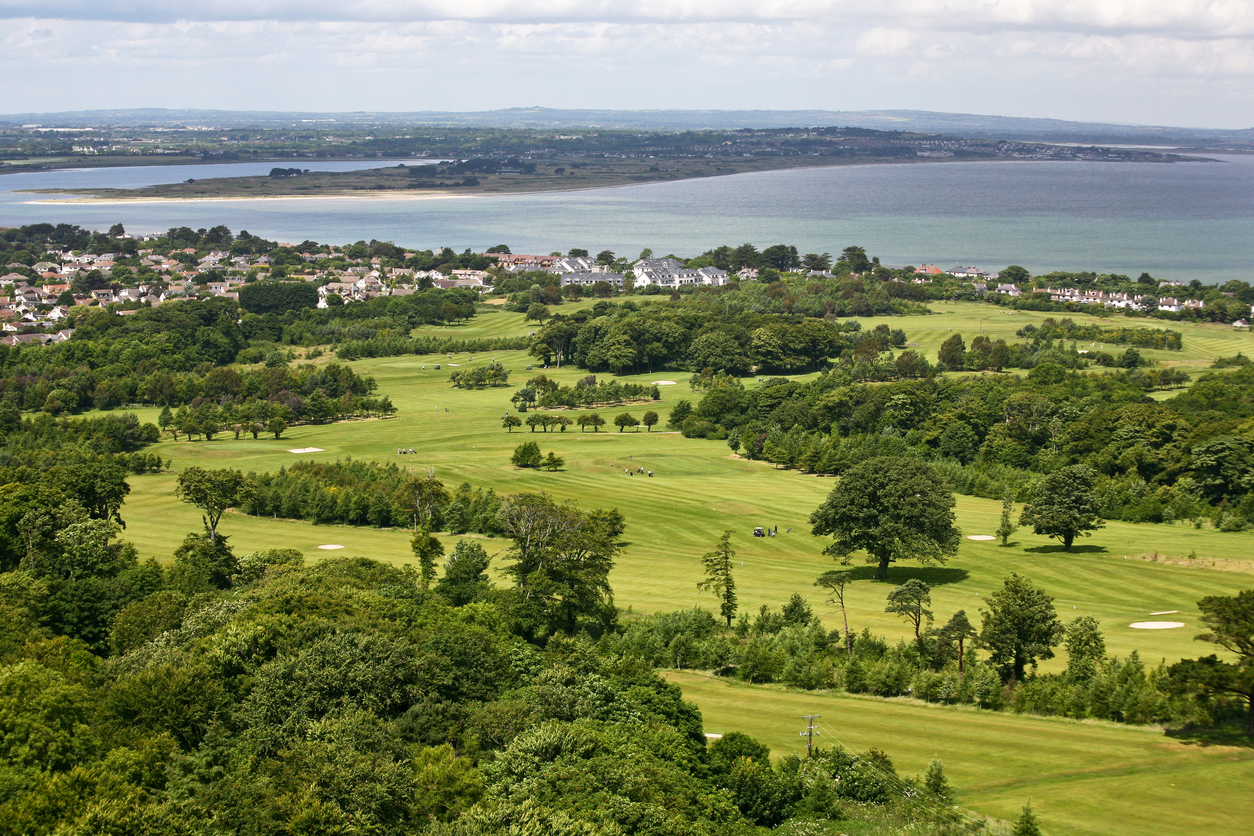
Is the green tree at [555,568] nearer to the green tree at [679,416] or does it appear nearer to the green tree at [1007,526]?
the green tree at [1007,526]

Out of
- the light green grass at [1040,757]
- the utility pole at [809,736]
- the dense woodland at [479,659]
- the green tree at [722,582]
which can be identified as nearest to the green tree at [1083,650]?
the dense woodland at [479,659]

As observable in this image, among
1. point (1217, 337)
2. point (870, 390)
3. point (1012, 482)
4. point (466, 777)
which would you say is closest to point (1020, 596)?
point (466, 777)

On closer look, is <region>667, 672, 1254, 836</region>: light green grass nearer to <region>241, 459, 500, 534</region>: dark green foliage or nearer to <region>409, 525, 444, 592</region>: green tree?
<region>409, 525, 444, 592</region>: green tree

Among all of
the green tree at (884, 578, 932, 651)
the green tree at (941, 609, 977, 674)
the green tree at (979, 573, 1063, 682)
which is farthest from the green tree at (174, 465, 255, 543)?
the green tree at (979, 573, 1063, 682)

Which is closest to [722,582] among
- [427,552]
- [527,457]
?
[427,552]

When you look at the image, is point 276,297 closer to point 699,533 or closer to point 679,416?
point 679,416

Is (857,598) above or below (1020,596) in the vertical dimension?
below

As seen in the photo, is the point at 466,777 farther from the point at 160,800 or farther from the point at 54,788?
the point at 54,788
